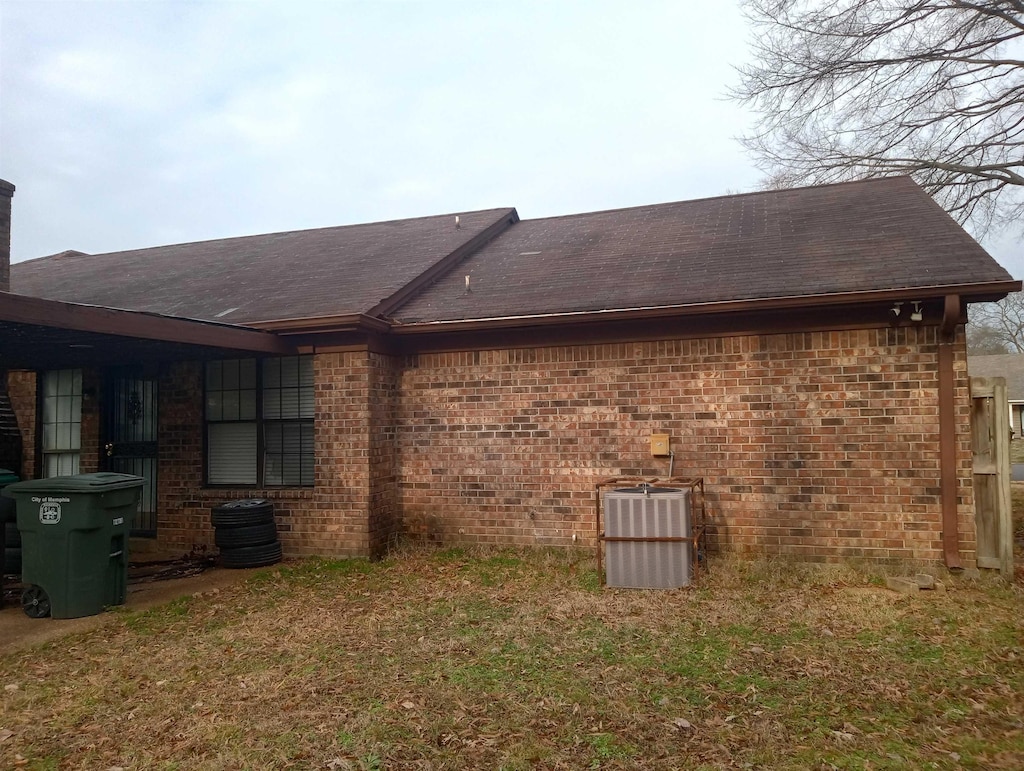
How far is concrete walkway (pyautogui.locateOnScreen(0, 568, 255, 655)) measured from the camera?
5801 millimetres

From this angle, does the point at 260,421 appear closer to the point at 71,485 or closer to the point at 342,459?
the point at 342,459

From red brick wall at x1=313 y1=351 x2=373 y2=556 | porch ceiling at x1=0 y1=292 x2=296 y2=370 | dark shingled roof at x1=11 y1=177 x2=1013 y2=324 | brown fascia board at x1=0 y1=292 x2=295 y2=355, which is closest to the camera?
brown fascia board at x1=0 y1=292 x2=295 y2=355

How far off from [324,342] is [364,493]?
1792 millimetres

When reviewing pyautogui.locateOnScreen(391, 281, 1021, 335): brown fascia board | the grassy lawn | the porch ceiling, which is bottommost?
the grassy lawn

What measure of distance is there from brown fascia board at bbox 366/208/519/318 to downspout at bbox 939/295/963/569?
5.79 meters

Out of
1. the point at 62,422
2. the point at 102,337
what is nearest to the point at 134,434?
the point at 62,422

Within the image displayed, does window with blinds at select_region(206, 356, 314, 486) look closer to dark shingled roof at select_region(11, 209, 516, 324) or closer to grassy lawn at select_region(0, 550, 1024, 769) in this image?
dark shingled roof at select_region(11, 209, 516, 324)

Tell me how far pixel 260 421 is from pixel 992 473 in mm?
7913

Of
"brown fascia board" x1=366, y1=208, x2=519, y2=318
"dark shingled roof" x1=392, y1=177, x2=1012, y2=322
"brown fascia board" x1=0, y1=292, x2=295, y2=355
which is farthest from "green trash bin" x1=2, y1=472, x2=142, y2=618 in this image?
"dark shingled roof" x1=392, y1=177, x2=1012, y2=322

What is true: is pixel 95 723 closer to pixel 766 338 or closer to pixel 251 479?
pixel 251 479

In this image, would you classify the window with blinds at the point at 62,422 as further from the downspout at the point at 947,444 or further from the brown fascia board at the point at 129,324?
the downspout at the point at 947,444

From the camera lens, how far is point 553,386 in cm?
851

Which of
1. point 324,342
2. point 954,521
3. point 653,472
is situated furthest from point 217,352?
point 954,521

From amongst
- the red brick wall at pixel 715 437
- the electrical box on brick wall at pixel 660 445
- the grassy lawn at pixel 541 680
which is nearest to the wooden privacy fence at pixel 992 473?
the red brick wall at pixel 715 437
